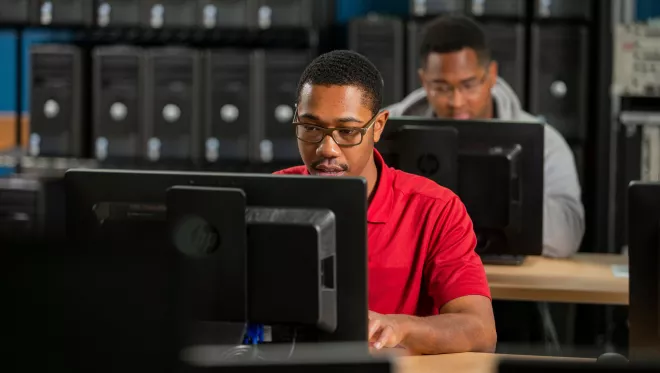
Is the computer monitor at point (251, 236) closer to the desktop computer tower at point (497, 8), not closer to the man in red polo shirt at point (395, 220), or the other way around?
the man in red polo shirt at point (395, 220)

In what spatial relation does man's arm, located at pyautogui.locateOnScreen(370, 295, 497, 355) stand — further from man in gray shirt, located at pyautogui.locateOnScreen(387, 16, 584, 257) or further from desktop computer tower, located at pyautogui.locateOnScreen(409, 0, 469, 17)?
desktop computer tower, located at pyautogui.locateOnScreen(409, 0, 469, 17)

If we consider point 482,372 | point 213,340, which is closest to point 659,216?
point 482,372

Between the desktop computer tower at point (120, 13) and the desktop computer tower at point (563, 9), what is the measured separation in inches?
63.8

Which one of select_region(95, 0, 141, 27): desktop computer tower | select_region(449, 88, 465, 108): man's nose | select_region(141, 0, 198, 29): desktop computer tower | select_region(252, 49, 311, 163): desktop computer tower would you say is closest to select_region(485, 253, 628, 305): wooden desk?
select_region(449, 88, 465, 108): man's nose

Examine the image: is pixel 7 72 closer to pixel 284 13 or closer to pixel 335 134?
pixel 284 13

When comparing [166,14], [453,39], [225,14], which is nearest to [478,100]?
[453,39]

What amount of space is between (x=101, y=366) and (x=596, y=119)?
3.96 meters

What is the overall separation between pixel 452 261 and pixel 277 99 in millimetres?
2461

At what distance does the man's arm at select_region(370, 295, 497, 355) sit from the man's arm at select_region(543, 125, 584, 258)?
1.17 metres

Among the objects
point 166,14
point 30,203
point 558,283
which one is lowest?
point 558,283

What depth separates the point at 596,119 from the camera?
15.1 feet

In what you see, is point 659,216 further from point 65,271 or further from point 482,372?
point 65,271

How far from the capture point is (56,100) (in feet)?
14.9

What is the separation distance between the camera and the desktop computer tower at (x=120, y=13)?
4.54m
